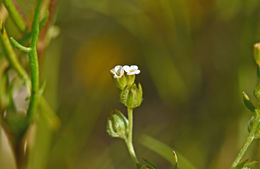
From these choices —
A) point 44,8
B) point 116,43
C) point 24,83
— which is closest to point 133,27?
point 116,43

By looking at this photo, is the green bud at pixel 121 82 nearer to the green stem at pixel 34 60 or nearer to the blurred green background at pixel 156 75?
the green stem at pixel 34 60

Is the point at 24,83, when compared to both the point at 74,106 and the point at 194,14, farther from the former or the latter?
the point at 194,14

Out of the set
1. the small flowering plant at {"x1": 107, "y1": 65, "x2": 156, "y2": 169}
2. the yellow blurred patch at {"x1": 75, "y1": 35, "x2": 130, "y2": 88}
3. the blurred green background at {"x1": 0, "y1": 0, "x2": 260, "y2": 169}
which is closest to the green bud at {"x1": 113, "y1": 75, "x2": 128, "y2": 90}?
the small flowering plant at {"x1": 107, "y1": 65, "x2": 156, "y2": 169}

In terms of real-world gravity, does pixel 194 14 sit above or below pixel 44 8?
below

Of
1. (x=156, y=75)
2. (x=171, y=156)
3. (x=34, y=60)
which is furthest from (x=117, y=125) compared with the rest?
(x=156, y=75)

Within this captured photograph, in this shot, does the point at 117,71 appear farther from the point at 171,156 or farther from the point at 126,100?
the point at 171,156

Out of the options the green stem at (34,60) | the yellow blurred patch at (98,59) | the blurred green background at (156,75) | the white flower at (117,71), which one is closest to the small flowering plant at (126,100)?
the white flower at (117,71)

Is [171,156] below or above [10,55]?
below
